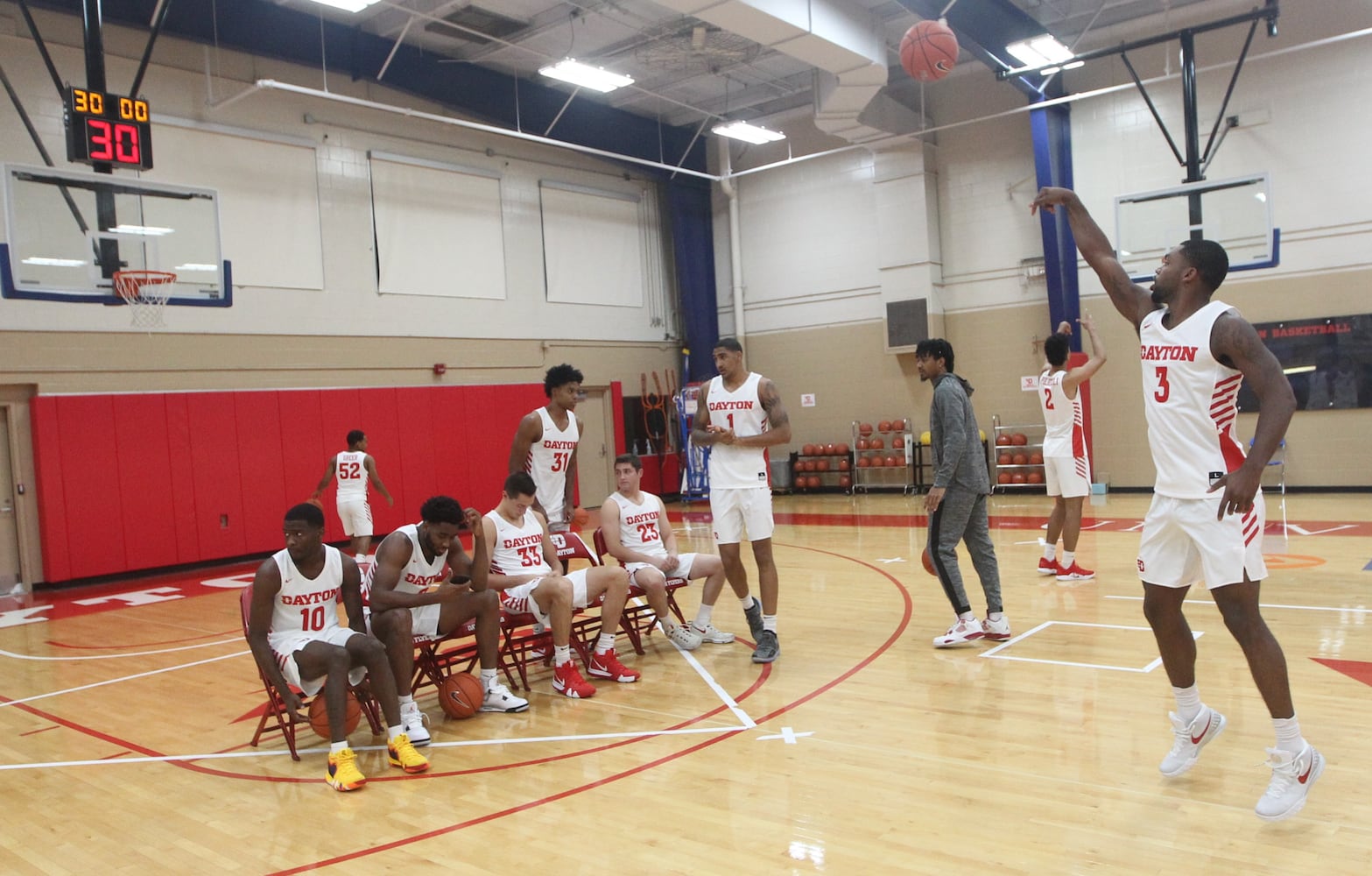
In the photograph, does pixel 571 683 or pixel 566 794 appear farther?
pixel 571 683

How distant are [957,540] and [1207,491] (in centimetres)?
266

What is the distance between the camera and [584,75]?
12.9 metres

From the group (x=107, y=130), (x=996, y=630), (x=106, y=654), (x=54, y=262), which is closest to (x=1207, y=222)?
(x=996, y=630)

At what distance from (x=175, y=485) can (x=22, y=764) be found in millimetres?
7976

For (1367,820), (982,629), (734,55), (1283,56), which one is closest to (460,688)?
(982,629)

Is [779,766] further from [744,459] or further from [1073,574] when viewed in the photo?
[1073,574]

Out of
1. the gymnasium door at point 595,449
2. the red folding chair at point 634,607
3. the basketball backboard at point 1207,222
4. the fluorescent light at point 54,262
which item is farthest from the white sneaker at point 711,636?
the gymnasium door at point 595,449

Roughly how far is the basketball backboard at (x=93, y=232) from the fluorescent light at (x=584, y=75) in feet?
15.6

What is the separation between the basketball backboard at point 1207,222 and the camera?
11.2 m

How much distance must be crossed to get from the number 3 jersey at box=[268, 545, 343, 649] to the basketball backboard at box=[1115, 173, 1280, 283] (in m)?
10.1

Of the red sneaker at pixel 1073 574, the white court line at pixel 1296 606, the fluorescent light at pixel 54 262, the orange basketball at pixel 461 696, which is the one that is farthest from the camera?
the fluorescent light at pixel 54 262

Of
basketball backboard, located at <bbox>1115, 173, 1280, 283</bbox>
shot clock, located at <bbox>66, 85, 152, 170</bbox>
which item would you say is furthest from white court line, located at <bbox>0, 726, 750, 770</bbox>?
basketball backboard, located at <bbox>1115, 173, 1280, 283</bbox>

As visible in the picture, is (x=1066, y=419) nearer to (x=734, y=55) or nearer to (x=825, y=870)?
(x=825, y=870)

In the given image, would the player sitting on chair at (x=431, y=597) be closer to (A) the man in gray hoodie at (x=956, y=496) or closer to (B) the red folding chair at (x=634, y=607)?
(B) the red folding chair at (x=634, y=607)
